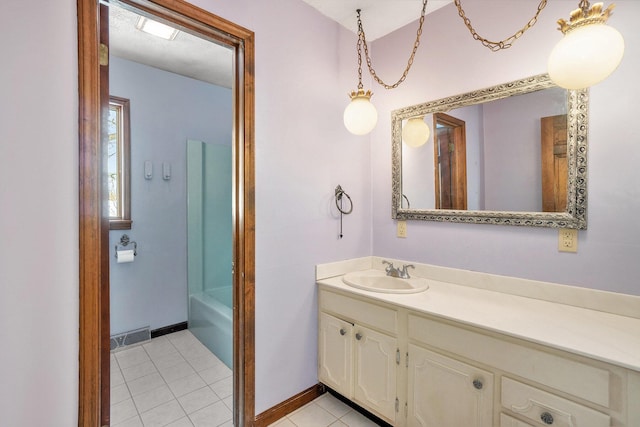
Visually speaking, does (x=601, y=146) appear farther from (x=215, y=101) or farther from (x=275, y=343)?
(x=215, y=101)

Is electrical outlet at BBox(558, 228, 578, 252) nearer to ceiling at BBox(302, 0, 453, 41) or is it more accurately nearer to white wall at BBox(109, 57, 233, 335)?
ceiling at BBox(302, 0, 453, 41)

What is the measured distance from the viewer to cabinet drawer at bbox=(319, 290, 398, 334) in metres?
1.60

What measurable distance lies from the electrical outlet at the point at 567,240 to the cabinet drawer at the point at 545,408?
0.72 meters

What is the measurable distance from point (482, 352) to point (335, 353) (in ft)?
2.97

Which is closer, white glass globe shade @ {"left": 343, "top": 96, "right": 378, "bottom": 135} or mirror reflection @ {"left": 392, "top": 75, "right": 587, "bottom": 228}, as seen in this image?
mirror reflection @ {"left": 392, "top": 75, "right": 587, "bottom": 228}

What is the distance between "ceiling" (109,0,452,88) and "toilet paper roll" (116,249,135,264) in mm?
1685

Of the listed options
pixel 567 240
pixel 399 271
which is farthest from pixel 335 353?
pixel 567 240

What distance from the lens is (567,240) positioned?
1478mm

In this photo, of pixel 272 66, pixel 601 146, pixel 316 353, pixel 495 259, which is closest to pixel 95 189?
pixel 272 66

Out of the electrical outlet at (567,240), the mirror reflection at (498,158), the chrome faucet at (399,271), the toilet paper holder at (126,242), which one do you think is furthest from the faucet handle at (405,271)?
the toilet paper holder at (126,242)

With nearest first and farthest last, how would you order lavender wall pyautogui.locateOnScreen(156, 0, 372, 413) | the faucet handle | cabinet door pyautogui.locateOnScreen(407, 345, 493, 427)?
cabinet door pyautogui.locateOnScreen(407, 345, 493, 427), lavender wall pyautogui.locateOnScreen(156, 0, 372, 413), the faucet handle

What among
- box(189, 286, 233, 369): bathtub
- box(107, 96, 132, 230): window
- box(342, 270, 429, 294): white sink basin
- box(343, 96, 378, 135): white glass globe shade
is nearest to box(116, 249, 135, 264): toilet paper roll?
box(107, 96, 132, 230): window

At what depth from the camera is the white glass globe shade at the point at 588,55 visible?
1112 mm

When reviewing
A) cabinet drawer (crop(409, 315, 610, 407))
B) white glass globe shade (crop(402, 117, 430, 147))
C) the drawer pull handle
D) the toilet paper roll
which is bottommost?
the drawer pull handle
